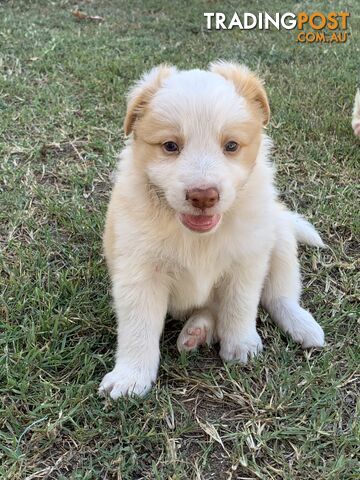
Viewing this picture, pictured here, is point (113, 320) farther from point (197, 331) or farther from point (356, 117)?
point (356, 117)

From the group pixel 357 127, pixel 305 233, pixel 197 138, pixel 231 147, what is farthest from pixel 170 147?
pixel 357 127

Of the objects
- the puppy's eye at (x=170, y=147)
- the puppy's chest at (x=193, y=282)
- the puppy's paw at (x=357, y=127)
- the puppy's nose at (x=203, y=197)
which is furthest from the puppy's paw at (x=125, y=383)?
the puppy's paw at (x=357, y=127)

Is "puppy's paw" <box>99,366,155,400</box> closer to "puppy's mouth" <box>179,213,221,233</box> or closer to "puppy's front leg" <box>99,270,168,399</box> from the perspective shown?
"puppy's front leg" <box>99,270,168,399</box>

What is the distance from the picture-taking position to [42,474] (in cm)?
253

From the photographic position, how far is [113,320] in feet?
11.0

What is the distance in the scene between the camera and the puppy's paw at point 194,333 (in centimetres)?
312

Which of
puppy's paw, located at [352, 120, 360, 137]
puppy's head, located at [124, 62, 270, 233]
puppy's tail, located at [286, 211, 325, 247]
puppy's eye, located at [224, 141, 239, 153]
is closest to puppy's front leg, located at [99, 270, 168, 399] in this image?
puppy's head, located at [124, 62, 270, 233]

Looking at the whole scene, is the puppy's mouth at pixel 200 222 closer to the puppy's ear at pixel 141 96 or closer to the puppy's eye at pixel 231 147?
the puppy's eye at pixel 231 147

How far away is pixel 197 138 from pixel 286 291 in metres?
1.35

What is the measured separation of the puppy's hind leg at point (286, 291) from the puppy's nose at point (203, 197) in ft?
3.47

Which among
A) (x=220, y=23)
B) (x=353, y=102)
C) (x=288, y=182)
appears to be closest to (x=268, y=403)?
(x=288, y=182)

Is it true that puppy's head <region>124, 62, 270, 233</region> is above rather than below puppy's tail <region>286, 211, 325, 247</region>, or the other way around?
above

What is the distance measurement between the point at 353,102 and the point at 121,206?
388 cm

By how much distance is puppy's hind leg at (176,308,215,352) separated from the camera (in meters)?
3.12
